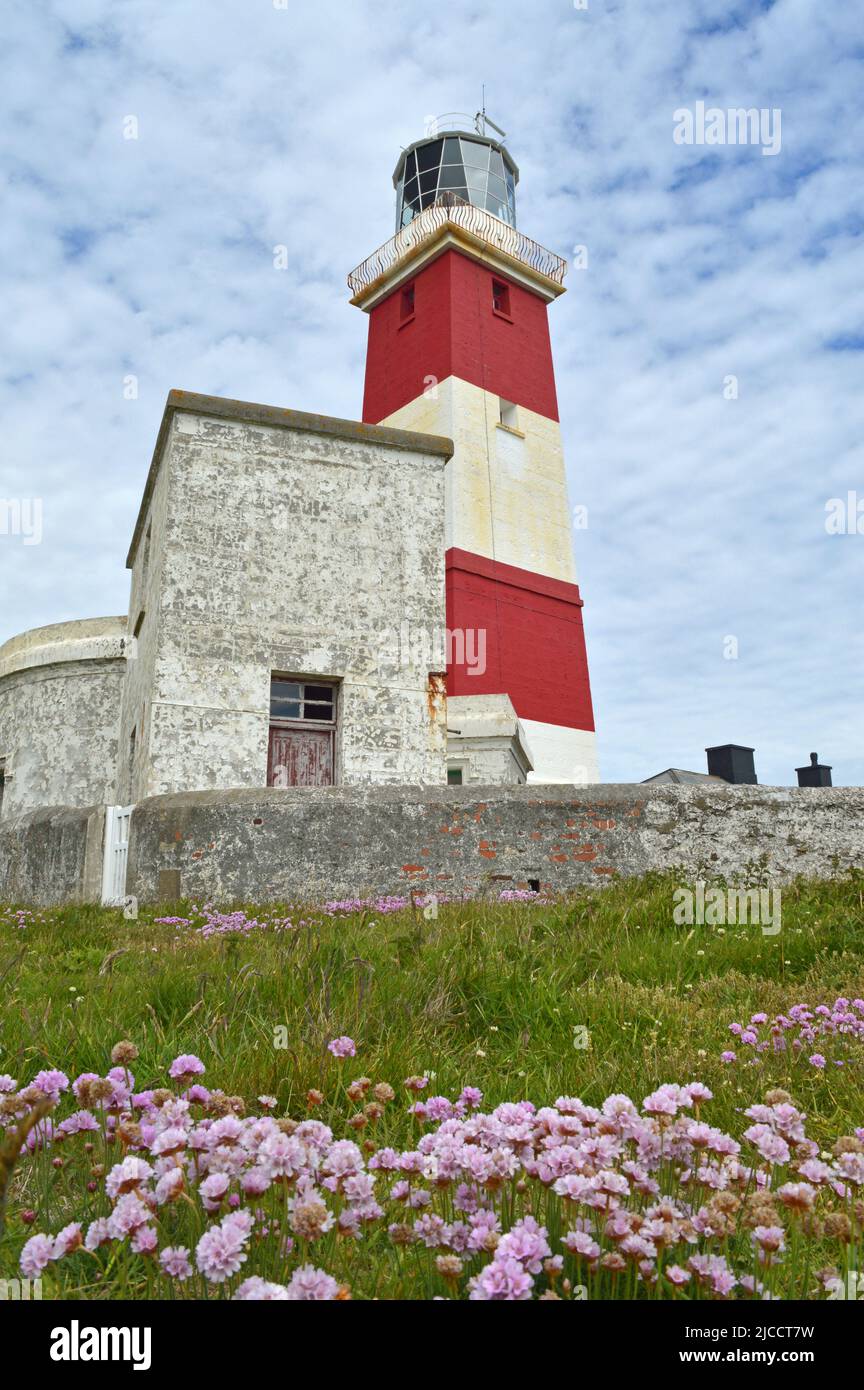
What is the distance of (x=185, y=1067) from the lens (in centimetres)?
185

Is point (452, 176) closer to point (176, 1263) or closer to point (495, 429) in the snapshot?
point (495, 429)

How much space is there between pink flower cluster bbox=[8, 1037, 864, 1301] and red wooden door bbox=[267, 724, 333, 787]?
11194 mm

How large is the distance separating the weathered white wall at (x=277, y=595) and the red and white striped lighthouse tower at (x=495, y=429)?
504 cm

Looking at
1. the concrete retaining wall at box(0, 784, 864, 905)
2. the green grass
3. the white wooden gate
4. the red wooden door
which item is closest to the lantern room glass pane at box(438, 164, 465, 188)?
the red wooden door

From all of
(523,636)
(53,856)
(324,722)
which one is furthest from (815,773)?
(53,856)

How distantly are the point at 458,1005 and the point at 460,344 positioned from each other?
2110 cm

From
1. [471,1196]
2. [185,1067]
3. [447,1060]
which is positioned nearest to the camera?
[471,1196]

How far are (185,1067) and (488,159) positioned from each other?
32.7 metres

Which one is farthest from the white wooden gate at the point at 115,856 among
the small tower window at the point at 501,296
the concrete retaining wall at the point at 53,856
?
the small tower window at the point at 501,296

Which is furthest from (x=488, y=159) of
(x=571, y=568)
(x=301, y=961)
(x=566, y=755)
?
(x=301, y=961)

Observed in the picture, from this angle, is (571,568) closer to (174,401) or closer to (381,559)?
(381,559)

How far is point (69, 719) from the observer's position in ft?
57.4

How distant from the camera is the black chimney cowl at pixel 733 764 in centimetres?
4022

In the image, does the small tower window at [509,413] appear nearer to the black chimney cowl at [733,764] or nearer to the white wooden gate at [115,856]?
the white wooden gate at [115,856]
